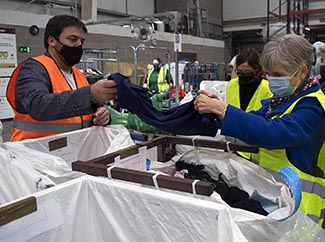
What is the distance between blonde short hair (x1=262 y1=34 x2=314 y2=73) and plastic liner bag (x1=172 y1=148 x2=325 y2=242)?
1.39 feet

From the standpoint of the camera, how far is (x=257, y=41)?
510 inches

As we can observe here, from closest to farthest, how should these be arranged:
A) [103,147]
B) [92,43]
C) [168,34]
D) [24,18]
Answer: [103,147]
[24,18]
[92,43]
[168,34]

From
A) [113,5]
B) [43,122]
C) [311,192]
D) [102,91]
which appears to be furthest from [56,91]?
[113,5]

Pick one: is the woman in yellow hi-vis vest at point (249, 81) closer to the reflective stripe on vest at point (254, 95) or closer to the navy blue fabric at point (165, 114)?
the reflective stripe on vest at point (254, 95)

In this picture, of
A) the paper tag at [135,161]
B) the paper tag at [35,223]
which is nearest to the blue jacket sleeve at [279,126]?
the paper tag at [135,161]

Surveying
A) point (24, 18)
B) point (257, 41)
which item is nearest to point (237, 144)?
point (24, 18)

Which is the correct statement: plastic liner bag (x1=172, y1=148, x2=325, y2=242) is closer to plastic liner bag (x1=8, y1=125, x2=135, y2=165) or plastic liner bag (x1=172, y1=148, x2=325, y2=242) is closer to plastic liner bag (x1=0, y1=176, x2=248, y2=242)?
plastic liner bag (x1=0, y1=176, x2=248, y2=242)

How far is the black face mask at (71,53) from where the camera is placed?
173 centimetres

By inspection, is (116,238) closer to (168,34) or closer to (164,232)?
(164,232)

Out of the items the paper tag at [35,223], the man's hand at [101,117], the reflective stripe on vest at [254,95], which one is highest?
the reflective stripe on vest at [254,95]

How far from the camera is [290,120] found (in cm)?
119

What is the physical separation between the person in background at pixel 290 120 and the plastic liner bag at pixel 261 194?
77 millimetres

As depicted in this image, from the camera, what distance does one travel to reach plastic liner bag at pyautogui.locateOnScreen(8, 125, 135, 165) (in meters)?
1.42

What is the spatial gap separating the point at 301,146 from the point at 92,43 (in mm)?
5967
